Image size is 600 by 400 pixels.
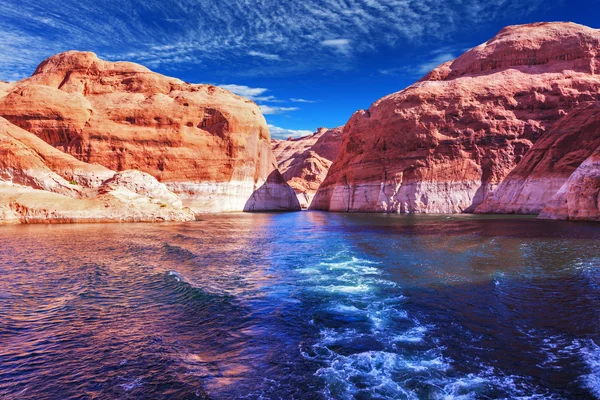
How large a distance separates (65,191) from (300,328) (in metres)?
42.9

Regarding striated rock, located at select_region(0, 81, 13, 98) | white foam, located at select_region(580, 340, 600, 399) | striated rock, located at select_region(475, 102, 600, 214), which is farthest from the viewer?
striated rock, located at select_region(0, 81, 13, 98)

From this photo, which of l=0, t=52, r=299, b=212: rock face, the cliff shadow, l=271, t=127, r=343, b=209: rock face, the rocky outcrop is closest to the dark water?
the rocky outcrop

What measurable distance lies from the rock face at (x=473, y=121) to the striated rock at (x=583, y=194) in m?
18.9

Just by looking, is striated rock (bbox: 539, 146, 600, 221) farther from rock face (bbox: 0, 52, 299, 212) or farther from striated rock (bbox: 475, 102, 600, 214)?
rock face (bbox: 0, 52, 299, 212)

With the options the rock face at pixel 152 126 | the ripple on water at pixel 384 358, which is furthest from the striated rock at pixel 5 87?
the ripple on water at pixel 384 358

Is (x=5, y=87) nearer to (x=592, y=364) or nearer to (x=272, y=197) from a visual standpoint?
(x=272, y=197)

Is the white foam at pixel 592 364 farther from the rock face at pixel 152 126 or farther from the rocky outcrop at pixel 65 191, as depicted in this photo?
the rock face at pixel 152 126

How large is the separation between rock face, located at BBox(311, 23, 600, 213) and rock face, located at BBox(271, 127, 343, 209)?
44.1 metres

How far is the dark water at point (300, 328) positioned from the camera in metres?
4.57

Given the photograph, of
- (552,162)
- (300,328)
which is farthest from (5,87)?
(552,162)

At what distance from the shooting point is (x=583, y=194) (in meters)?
29.3

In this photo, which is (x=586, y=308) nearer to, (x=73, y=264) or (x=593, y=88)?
(x=73, y=264)

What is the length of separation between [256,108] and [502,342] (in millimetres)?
64463

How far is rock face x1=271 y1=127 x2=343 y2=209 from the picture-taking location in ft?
364
